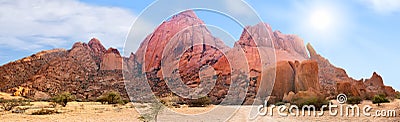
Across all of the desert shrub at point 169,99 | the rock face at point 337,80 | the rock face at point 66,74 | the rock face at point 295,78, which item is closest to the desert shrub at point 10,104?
the desert shrub at point 169,99

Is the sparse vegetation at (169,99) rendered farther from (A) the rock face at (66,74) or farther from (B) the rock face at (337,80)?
(A) the rock face at (66,74)

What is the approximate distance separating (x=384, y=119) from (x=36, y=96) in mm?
55660

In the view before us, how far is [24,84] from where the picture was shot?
65625 mm

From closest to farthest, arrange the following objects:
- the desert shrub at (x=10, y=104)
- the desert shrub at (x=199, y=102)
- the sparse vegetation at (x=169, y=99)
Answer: the sparse vegetation at (x=169, y=99), the desert shrub at (x=10, y=104), the desert shrub at (x=199, y=102)

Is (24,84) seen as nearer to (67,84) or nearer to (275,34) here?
(67,84)

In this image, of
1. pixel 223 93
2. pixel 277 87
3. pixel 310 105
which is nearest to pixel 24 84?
pixel 223 93

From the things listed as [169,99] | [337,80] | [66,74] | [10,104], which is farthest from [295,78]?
[66,74]

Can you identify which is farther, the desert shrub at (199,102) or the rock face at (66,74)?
the rock face at (66,74)

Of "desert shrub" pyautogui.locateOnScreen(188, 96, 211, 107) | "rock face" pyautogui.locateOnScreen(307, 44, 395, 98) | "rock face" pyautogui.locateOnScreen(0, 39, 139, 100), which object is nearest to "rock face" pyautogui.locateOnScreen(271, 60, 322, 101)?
"rock face" pyautogui.locateOnScreen(307, 44, 395, 98)

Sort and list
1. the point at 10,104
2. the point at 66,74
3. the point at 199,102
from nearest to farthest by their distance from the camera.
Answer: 1. the point at 10,104
2. the point at 199,102
3. the point at 66,74

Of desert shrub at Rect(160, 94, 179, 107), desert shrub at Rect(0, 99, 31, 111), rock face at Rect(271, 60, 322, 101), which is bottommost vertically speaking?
desert shrub at Rect(0, 99, 31, 111)

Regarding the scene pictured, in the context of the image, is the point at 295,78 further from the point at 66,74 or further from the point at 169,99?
the point at 66,74

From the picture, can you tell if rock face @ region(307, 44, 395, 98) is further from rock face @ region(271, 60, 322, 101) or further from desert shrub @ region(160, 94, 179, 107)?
desert shrub @ region(160, 94, 179, 107)

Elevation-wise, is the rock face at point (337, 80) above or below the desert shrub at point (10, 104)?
above
